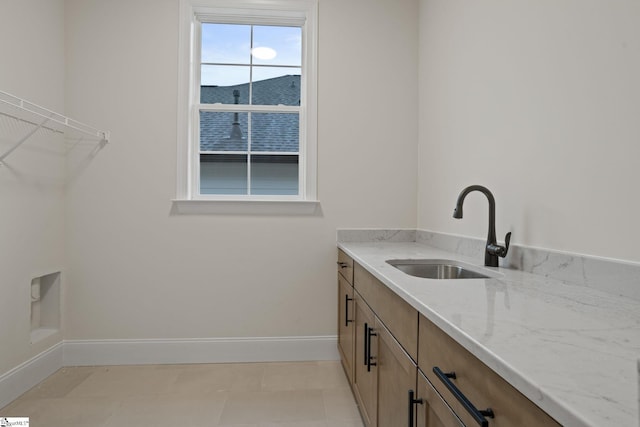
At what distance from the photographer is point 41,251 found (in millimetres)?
2367

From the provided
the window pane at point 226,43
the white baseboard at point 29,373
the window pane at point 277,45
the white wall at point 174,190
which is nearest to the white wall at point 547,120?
the white wall at point 174,190

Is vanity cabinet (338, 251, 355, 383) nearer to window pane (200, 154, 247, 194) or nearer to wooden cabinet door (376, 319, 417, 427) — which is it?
wooden cabinet door (376, 319, 417, 427)

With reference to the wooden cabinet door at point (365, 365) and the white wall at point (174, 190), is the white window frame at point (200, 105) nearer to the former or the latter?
the white wall at point (174, 190)

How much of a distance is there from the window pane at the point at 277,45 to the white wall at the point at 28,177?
4.41ft

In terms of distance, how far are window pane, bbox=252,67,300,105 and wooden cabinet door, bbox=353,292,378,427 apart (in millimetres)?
1624

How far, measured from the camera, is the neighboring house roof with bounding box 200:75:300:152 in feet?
9.19

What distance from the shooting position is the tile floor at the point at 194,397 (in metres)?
1.95

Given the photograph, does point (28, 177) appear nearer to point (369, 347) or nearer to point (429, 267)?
point (369, 347)

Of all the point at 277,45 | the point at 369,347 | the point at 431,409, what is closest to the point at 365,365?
the point at 369,347

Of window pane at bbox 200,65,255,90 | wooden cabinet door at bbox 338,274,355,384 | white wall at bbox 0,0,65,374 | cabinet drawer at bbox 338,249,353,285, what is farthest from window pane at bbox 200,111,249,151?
wooden cabinet door at bbox 338,274,355,384

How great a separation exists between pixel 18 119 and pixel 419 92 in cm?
259

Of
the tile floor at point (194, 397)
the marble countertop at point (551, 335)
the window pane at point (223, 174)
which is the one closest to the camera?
the marble countertop at point (551, 335)

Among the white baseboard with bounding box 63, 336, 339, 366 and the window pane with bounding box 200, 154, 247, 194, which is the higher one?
the window pane with bounding box 200, 154, 247, 194

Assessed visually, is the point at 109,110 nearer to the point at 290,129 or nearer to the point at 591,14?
the point at 290,129
